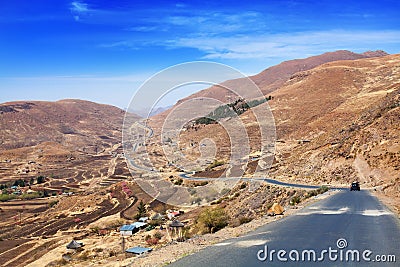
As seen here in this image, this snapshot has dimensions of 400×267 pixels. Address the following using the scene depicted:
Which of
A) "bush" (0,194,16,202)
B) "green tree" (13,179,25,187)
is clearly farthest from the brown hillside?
"green tree" (13,179,25,187)

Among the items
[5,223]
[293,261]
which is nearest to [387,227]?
[293,261]

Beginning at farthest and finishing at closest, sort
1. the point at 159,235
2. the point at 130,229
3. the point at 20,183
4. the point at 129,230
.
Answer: the point at 20,183
the point at 130,229
the point at 129,230
the point at 159,235

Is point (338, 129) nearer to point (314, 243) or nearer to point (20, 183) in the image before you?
point (314, 243)

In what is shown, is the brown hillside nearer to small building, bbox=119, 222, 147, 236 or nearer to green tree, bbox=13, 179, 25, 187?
small building, bbox=119, 222, 147, 236

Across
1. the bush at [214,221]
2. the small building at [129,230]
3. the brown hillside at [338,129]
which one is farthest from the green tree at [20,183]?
the bush at [214,221]

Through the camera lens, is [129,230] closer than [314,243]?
No

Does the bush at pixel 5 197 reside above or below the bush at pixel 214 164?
below

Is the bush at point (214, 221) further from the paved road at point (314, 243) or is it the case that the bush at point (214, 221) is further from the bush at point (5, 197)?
the bush at point (5, 197)

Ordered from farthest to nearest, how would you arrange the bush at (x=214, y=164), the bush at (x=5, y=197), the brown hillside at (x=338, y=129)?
the bush at (x=5, y=197)
the bush at (x=214, y=164)
the brown hillside at (x=338, y=129)

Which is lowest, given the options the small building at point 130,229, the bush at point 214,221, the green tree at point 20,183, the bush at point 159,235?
the green tree at point 20,183

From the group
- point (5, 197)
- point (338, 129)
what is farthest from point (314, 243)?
point (5, 197)

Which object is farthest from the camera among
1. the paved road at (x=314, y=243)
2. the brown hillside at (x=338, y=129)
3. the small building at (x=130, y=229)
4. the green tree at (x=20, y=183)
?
the green tree at (x=20, y=183)

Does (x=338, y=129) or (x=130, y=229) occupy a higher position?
(x=338, y=129)
